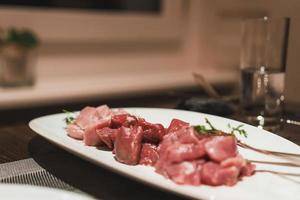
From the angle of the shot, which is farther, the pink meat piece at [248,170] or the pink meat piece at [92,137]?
the pink meat piece at [92,137]

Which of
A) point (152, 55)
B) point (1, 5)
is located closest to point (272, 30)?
point (1, 5)

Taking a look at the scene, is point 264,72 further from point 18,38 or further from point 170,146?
point 18,38

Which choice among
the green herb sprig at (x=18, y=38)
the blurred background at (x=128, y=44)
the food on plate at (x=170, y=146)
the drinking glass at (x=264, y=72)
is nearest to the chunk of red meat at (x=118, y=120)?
the food on plate at (x=170, y=146)

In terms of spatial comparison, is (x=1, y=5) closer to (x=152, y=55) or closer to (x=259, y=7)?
(x=152, y=55)

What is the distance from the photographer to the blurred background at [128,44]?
1919 millimetres

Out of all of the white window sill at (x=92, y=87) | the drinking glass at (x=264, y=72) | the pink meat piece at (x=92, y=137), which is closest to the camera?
the pink meat piece at (x=92, y=137)

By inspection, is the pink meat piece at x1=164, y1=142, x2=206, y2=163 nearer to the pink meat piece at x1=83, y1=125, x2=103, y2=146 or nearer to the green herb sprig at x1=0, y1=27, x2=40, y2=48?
the pink meat piece at x1=83, y1=125, x2=103, y2=146

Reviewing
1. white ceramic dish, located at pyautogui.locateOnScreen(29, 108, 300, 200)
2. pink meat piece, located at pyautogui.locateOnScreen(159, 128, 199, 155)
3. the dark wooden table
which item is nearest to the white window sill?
the dark wooden table

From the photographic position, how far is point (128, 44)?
2.47 metres

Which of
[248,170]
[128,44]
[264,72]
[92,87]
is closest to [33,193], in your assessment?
[248,170]

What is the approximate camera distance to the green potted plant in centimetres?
178

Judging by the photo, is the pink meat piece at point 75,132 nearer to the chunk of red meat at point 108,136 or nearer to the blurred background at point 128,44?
the chunk of red meat at point 108,136

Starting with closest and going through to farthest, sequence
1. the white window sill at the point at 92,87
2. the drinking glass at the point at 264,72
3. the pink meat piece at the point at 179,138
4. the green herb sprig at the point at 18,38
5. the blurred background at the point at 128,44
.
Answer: the pink meat piece at the point at 179,138, the drinking glass at the point at 264,72, the white window sill at the point at 92,87, the green herb sprig at the point at 18,38, the blurred background at the point at 128,44

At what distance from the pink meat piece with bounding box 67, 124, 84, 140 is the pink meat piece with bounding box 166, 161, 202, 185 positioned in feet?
0.73
